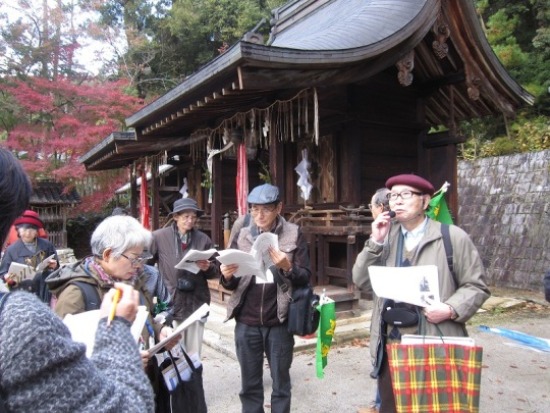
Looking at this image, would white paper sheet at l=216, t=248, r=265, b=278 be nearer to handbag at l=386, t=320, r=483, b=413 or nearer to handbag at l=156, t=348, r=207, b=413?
handbag at l=156, t=348, r=207, b=413

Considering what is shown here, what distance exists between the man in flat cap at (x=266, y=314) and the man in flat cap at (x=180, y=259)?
0.71 metres

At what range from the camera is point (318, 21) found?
8.63 metres

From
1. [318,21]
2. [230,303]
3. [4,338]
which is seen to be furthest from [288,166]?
[4,338]

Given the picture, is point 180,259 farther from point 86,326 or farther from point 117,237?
point 86,326

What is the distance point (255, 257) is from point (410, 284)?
0.95 m

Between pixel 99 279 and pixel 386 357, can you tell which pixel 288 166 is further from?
pixel 99 279

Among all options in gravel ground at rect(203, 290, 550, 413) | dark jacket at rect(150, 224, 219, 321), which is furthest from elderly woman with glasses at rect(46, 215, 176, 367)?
gravel ground at rect(203, 290, 550, 413)

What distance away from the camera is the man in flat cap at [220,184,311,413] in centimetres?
311

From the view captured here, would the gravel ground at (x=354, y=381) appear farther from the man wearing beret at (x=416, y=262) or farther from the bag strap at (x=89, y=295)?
the bag strap at (x=89, y=295)

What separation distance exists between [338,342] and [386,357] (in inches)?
122

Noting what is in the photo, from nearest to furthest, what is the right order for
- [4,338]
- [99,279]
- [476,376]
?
[4,338] < [99,279] < [476,376]

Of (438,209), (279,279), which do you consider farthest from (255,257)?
(438,209)

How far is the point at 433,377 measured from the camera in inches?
93.4

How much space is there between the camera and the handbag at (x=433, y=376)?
93.0 inches
